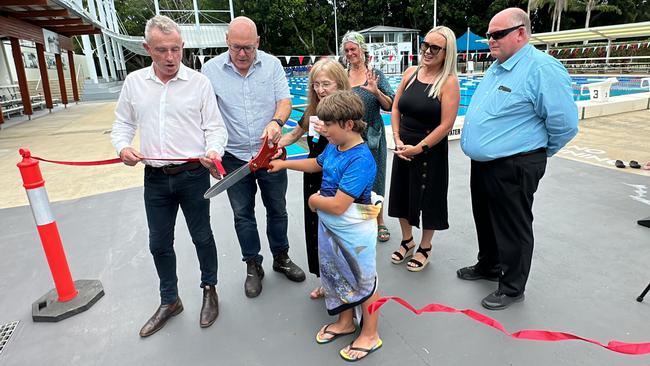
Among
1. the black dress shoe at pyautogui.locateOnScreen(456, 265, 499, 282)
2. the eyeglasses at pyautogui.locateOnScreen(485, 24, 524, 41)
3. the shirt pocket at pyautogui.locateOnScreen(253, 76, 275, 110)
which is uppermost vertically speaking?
the eyeglasses at pyautogui.locateOnScreen(485, 24, 524, 41)

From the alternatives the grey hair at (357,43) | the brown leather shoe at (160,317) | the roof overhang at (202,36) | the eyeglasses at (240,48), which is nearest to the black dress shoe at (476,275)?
the grey hair at (357,43)

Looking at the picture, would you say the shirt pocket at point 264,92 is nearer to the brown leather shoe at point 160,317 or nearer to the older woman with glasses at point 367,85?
the older woman with glasses at point 367,85

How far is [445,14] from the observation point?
3528cm

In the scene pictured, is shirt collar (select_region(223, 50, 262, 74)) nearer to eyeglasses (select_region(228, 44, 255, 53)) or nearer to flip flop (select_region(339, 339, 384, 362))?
eyeglasses (select_region(228, 44, 255, 53))

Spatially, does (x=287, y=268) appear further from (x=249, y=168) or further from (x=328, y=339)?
(x=249, y=168)

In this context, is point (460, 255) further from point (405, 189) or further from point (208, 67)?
point (208, 67)

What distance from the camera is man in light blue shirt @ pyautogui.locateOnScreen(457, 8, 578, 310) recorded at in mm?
2053

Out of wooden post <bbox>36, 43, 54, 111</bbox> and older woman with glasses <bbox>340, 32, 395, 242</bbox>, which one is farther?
wooden post <bbox>36, 43, 54, 111</bbox>

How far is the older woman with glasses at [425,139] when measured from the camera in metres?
2.47

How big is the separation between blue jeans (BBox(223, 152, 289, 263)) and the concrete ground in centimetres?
33

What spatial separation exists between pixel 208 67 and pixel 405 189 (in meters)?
1.63

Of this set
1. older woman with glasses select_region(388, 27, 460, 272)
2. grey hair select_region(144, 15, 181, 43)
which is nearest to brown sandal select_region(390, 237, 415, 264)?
older woman with glasses select_region(388, 27, 460, 272)

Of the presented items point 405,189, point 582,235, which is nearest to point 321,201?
point 405,189

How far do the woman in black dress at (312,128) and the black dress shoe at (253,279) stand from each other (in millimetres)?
373
